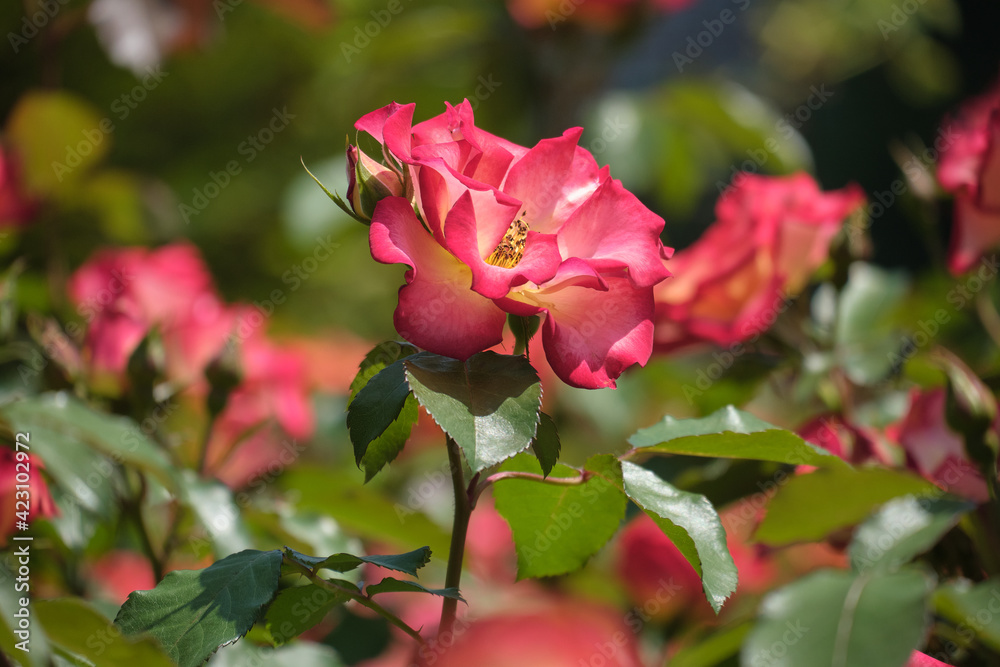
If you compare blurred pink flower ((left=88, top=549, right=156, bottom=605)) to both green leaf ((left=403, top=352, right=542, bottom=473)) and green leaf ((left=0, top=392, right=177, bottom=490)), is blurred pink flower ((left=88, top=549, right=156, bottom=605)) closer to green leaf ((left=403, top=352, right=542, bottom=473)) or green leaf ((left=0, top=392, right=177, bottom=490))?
green leaf ((left=0, top=392, right=177, bottom=490))

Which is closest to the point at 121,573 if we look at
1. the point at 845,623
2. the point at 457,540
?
the point at 457,540

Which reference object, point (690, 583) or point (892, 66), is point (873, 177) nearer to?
Result: point (892, 66)

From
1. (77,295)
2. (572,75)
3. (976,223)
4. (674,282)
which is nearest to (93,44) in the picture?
Result: (572,75)

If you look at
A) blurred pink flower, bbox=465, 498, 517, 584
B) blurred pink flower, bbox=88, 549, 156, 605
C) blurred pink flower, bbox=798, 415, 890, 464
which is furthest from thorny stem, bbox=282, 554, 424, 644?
blurred pink flower, bbox=465, 498, 517, 584

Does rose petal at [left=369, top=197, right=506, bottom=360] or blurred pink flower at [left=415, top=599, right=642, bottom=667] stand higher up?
rose petal at [left=369, top=197, right=506, bottom=360]

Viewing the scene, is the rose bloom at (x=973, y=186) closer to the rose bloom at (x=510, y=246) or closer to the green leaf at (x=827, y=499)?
the green leaf at (x=827, y=499)

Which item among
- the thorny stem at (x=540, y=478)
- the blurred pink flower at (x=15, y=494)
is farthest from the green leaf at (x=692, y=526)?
the blurred pink flower at (x=15, y=494)

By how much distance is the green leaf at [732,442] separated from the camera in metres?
0.39

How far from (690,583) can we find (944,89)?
214 cm

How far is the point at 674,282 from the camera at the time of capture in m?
0.70

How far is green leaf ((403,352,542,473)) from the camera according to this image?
301 mm

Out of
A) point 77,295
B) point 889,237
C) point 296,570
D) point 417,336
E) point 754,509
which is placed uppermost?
point 417,336

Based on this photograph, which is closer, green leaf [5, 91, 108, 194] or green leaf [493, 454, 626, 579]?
green leaf [493, 454, 626, 579]

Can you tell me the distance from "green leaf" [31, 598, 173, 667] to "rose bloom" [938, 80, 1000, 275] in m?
0.60
